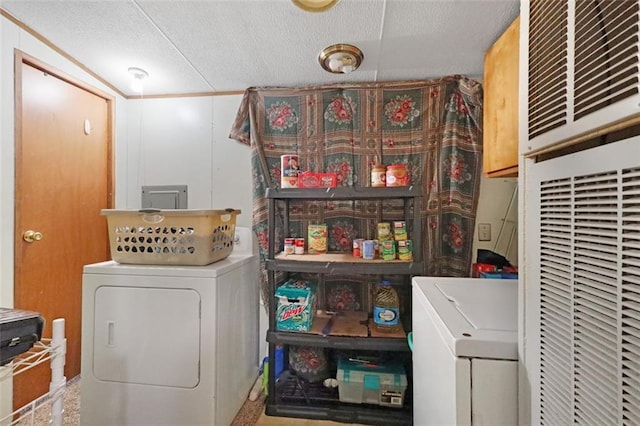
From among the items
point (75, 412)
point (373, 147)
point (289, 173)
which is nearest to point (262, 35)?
point (289, 173)

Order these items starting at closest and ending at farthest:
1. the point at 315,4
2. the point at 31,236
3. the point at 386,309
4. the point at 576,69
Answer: the point at 576,69 → the point at 315,4 → the point at 31,236 → the point at 386,309

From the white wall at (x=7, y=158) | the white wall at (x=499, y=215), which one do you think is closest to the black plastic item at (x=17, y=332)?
the white wall at (x=7, y=158)

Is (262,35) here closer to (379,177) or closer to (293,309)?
(379,177)

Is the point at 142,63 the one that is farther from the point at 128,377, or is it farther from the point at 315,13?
the point at 128,377

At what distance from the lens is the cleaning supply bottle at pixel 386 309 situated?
5.50 ft

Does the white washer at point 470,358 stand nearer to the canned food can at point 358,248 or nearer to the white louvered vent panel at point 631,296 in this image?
the white louvered vent panel at point 631,296

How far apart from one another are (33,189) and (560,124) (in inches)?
90.8

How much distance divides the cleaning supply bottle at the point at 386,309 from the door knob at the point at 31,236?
195 centimetres

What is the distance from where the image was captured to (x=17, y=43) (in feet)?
4.88

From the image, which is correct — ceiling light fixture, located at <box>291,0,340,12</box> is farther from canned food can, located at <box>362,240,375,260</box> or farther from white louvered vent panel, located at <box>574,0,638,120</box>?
canned food can, located at <box>362,240,375,260</box>

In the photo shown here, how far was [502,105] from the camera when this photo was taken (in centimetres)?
135

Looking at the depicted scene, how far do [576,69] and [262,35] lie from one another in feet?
4.55

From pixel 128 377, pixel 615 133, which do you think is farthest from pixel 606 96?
pixel 128 377

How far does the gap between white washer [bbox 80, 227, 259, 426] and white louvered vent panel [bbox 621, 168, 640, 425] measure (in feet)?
4.45
